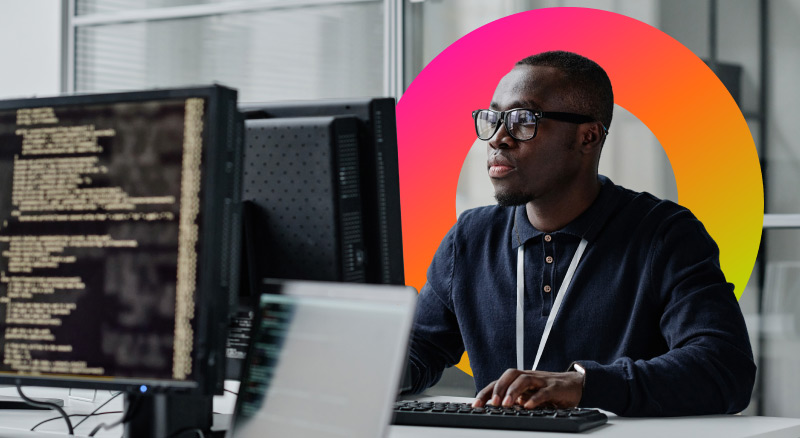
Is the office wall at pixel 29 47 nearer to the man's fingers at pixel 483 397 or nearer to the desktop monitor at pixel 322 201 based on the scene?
the desktop monitor at pixel 322 201

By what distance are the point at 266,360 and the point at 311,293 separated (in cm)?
11

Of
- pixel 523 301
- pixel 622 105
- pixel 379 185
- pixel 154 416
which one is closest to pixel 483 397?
pixel 379 185

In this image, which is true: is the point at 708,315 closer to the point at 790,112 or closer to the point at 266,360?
the point at 266,360

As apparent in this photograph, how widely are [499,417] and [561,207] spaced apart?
93cm

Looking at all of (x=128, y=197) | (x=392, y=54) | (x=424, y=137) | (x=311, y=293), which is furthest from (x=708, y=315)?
(x=392, y=54)

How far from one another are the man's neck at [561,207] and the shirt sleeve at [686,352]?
263 mm

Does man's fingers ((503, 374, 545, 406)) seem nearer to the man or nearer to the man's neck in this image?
the man

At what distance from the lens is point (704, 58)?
3.20 m

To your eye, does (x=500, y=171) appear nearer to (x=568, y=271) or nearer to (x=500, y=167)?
(x=500, y=167)

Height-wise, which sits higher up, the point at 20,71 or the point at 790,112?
the point at 20,71

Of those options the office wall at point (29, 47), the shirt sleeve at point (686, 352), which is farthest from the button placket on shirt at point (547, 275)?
the office wall at point (29, 47)

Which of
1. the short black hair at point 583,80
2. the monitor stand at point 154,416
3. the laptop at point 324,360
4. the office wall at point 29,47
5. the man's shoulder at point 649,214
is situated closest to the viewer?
the laptop at point 324,360

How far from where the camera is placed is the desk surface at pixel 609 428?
1339mm

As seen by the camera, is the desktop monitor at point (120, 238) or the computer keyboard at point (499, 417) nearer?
the desktop monitor at point (120, 238)
